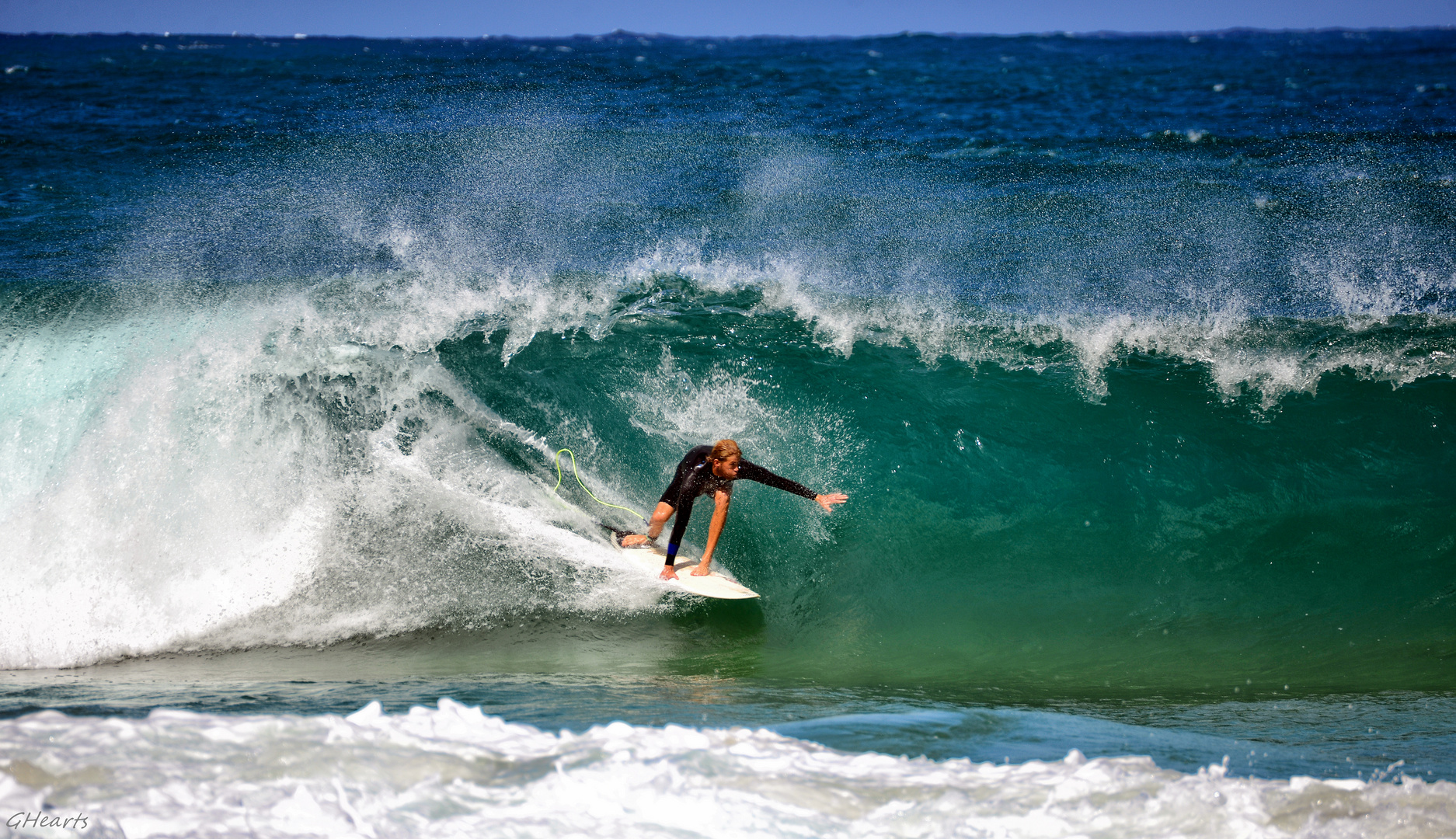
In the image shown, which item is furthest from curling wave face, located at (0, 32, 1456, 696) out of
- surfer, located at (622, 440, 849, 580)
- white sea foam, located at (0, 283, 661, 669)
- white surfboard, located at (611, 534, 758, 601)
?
surfer, located at (622, 440, 849, 580)

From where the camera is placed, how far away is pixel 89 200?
539 inches

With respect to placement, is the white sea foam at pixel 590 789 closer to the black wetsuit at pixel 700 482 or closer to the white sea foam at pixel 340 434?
the white sea foam at pixel 340 434

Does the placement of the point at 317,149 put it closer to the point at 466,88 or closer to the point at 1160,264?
the point at 466,88

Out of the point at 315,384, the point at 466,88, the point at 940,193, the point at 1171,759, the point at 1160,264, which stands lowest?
the point at 1171,759

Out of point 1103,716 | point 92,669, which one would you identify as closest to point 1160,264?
point 1103,716

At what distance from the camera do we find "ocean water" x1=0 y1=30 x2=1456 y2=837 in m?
2.94

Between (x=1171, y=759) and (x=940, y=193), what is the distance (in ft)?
38.8

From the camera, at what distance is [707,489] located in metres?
6.02

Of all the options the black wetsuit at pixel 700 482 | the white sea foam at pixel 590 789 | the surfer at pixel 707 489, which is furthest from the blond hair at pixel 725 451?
the white sea foam at pixel 590 789

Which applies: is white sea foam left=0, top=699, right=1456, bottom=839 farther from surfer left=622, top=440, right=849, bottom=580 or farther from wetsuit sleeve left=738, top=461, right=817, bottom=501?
wetsuit sleeve left=738, top=461, right=817, bottom=501

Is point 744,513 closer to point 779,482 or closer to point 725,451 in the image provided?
point 779,482

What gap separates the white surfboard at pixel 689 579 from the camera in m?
5.77

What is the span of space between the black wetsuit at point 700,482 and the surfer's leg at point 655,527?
6cm

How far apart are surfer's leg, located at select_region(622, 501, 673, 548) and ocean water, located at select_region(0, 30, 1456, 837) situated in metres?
0.21
